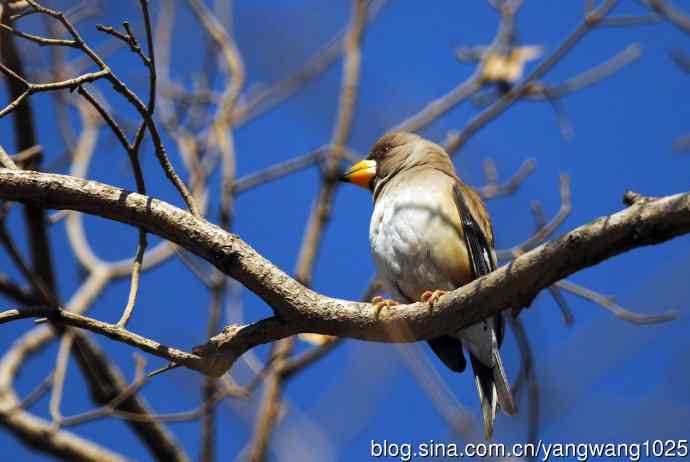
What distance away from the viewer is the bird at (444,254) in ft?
16.1

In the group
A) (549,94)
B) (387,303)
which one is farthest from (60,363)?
(549,94)

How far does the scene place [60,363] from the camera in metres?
5.57

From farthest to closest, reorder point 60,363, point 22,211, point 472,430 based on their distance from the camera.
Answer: point 22,211 < point 60,363 < point 472,430

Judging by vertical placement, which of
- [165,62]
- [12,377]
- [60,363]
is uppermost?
[165,62]

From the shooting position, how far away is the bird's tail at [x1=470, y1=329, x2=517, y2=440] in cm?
476

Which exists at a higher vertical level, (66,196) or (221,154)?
(221,154)

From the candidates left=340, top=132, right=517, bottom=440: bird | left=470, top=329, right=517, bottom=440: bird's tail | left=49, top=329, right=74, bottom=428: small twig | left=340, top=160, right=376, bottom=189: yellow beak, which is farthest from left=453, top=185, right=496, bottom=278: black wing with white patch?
left=49, top=329, right=74, bottom=428: small twig

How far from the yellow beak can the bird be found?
872 mm

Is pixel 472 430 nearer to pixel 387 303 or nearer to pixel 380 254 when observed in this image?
pixel 387 303

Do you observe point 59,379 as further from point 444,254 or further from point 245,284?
point 444,254

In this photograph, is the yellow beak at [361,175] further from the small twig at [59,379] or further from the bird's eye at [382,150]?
the small twig at [59,379]

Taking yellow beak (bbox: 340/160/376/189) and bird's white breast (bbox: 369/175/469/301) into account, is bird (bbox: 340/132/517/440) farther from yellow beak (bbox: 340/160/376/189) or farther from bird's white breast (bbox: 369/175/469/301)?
yellow beak (bbox: 340/160/376/189)

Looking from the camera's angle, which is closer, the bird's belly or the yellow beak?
the bird's belly

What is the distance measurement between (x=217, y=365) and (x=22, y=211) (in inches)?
158
